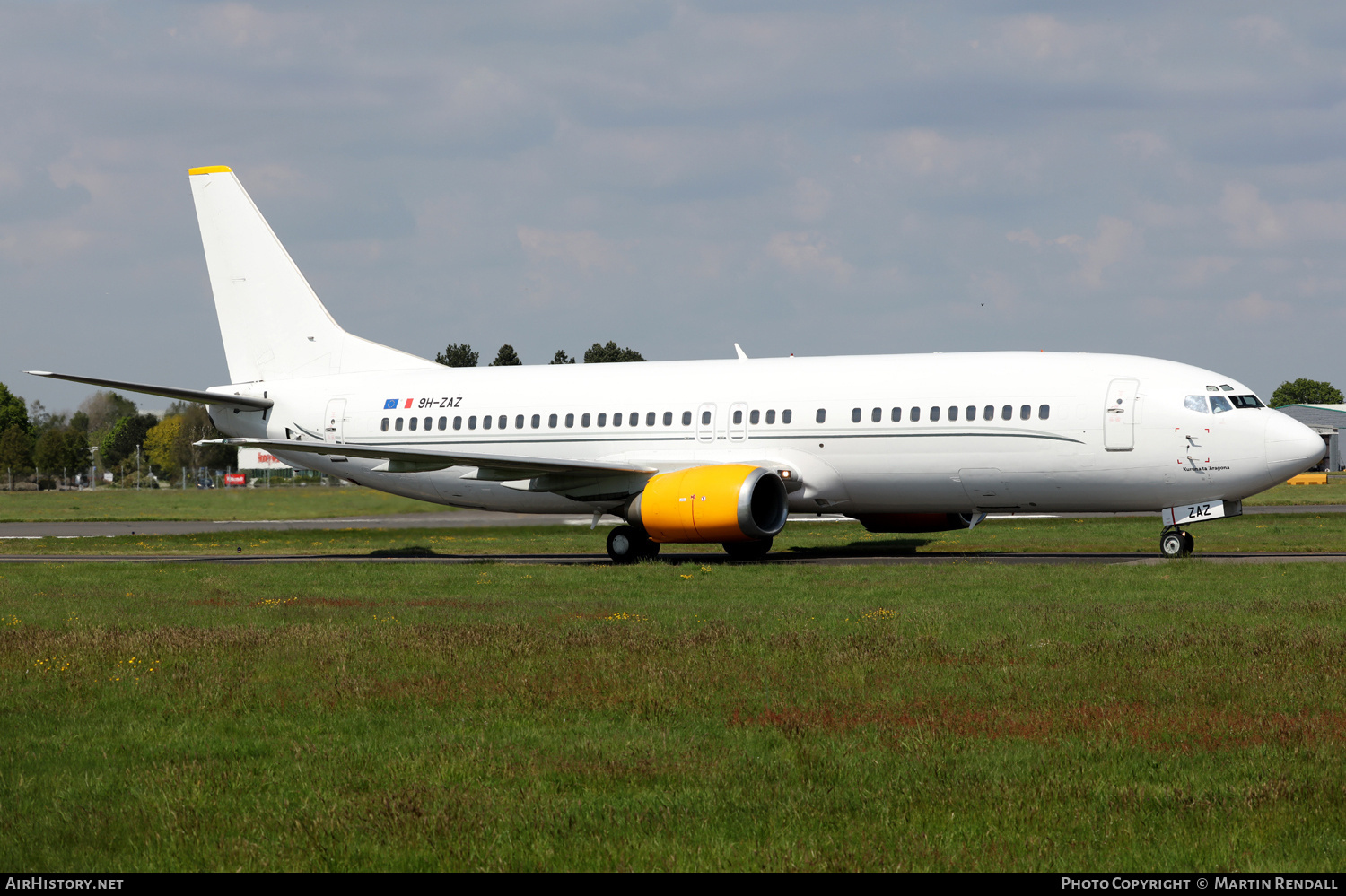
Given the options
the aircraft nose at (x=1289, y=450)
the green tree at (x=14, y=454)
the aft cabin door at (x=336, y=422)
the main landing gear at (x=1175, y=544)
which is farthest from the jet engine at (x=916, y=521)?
the green tree at (x=14, y=454)

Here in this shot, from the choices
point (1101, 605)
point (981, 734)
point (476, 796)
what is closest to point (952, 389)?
point (1101, 605)

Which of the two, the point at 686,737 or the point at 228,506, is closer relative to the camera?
the point at 686,737

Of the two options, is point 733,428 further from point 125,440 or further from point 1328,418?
point 125,440

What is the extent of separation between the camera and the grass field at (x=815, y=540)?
30219mm

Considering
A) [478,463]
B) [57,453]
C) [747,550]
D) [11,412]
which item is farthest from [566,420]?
[11,412]

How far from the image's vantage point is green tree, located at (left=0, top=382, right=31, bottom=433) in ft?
518

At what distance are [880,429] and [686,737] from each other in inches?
684

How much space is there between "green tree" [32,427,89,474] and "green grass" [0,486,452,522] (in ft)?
Result: 230

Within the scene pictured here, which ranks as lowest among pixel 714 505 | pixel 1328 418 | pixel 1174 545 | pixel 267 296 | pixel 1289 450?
pixel 1174 545

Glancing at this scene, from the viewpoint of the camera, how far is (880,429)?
84.0 ft

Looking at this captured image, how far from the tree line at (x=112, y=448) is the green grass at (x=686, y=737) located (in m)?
90.0

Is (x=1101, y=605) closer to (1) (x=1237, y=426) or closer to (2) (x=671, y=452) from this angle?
(1) (x=1237, y=426)

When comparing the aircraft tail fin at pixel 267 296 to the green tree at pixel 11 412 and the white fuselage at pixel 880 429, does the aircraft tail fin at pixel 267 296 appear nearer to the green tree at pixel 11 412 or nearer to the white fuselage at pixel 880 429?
the white fuselage at pixel 880 429

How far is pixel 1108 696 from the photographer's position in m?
9.98
